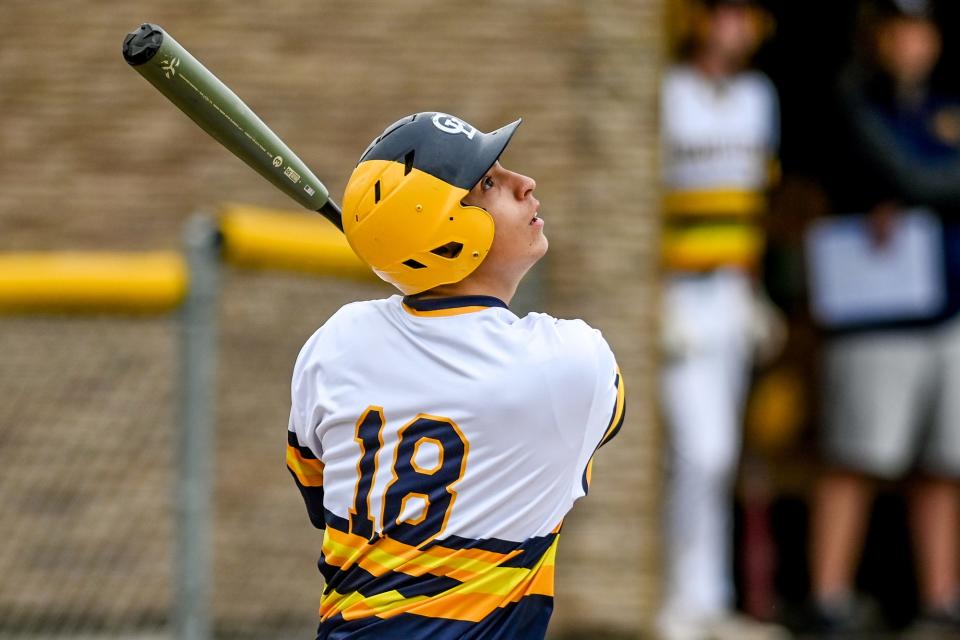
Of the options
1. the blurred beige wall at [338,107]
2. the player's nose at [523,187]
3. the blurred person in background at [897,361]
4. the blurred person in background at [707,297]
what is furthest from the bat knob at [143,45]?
the blurred person in background at [897,361]

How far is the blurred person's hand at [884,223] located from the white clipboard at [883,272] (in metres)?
0.02

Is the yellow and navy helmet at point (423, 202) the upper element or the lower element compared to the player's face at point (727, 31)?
upper

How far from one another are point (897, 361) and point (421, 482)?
14.4 feet

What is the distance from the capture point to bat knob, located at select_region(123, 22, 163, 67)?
3.02 meters

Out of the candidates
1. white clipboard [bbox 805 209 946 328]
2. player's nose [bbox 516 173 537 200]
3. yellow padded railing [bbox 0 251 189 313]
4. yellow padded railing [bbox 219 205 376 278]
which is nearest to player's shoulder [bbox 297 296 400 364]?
player's nose [bbox 516 173 537 200]

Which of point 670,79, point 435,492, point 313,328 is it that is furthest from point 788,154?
point 435,492

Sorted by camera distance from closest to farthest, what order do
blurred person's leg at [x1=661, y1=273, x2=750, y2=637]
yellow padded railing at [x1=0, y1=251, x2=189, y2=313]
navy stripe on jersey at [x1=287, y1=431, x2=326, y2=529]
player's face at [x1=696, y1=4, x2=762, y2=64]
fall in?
navy stripe on jersey at [x1=287, y1=431, x2=326, y2=529] → yellow padded railing at [x1=0, y1=251, x2=189, y2=313] → blurred person's leg at [x1=661, y1=273, x2=750, y2=637] → player's face at [x1=696, y1=4, x2=762, y2=64]

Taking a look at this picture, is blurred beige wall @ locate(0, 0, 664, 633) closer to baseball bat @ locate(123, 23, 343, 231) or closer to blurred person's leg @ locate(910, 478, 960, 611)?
blurred person's leg @ locate(910, 478, 960, 611)

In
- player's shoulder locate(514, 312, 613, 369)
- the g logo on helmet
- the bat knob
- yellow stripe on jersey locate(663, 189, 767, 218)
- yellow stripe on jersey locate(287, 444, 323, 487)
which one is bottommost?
yellow stripe on jersey locate(663, 189, 767, 218)

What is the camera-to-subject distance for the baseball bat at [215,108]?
3043mm

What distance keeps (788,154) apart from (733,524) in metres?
1.98

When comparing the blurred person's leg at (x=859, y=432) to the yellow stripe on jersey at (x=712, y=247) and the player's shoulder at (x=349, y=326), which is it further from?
the player's shoulder at (x=349, y=326)

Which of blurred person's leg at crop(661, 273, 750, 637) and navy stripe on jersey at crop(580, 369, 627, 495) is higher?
navy stripe on jersey at crop(580, 369, 627, 495)

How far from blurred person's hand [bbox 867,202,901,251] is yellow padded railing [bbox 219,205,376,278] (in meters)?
2.32
